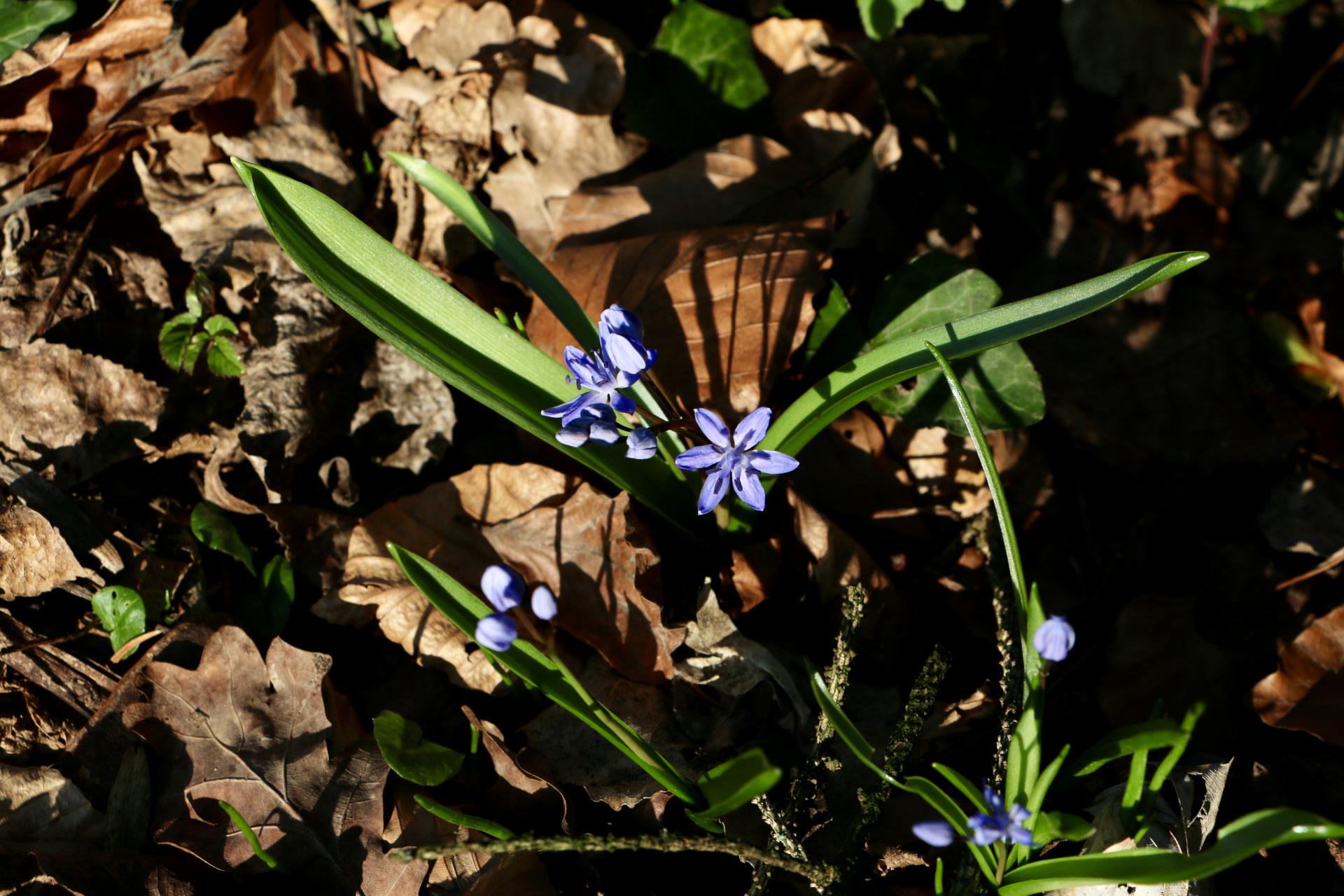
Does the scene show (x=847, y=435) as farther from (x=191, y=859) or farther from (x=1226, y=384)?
(x=191, y=859)

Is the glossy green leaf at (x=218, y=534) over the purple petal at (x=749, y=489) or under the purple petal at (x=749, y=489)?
under

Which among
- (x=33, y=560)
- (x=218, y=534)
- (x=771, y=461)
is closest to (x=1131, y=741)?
(x=771, y=461)

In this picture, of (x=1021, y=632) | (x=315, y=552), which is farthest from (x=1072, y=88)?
(x=315, y=552)

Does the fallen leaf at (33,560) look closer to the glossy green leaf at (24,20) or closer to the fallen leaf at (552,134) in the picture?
the glossy green leaf at (24,20)


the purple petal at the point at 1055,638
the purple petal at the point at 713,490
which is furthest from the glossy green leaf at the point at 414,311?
the purple petal at the point at 1055,638

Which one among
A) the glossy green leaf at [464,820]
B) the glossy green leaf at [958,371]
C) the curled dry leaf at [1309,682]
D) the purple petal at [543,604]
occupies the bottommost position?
the curled dry leaf at [1309,682]

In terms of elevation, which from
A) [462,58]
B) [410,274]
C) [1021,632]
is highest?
[462,58]

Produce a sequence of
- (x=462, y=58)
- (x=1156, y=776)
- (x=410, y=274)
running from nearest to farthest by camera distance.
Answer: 1. (x=1156, y=776)
2. (x=410, y=274)
3. (x=462, y=58)
